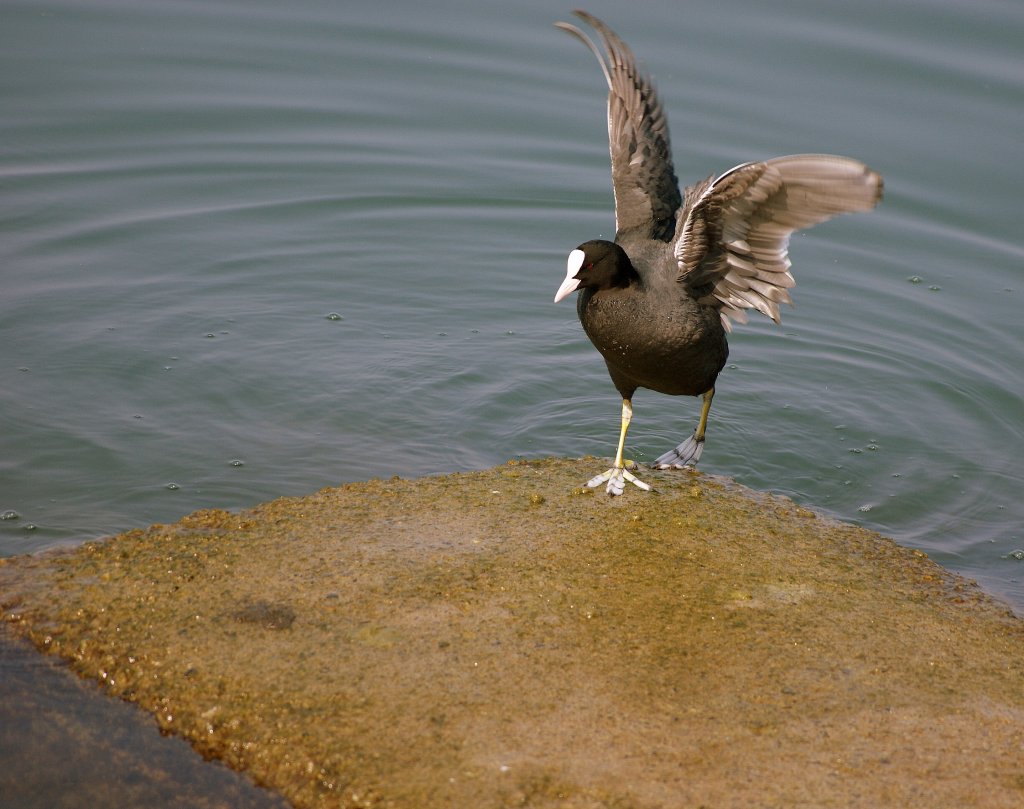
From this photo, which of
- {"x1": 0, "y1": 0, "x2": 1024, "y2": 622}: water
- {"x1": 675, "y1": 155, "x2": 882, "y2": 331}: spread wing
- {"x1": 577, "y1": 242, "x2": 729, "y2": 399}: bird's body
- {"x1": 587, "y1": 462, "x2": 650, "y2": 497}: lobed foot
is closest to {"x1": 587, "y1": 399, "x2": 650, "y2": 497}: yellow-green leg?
{"x1": 587, "y1": 462, "x2": 650, "y2": 497}: lobed foot

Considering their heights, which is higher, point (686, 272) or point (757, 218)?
point (757, 218)

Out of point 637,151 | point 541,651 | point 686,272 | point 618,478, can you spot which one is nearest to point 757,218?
point 686,272

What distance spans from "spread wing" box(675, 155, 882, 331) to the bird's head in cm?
27

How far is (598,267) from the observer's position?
198 inches

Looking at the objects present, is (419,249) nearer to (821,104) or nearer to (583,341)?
(583,341)

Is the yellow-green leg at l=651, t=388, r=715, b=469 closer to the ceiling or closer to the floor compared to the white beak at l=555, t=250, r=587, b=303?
closer to the floor

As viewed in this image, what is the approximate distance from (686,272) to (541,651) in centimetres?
204

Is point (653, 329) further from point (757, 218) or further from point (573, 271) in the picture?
point (757, 218)

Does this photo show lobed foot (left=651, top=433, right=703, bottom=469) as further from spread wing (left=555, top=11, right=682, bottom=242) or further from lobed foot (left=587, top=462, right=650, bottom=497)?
spread wing (left=555, top=11, right=682, bottom=242)

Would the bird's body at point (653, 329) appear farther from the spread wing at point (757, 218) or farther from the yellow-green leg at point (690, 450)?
the yellow-green leg at point (690, 450)

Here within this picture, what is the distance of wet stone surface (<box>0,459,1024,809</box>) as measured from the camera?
10.8ft

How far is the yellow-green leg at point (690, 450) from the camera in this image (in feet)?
18.8

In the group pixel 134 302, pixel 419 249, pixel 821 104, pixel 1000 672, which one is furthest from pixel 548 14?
pixel 1000 672

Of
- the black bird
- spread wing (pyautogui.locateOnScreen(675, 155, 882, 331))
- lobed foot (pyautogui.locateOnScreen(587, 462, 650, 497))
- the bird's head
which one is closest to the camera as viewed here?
spread wing (pyautogui.locateOnScreen(675, 155, 882, 331))
